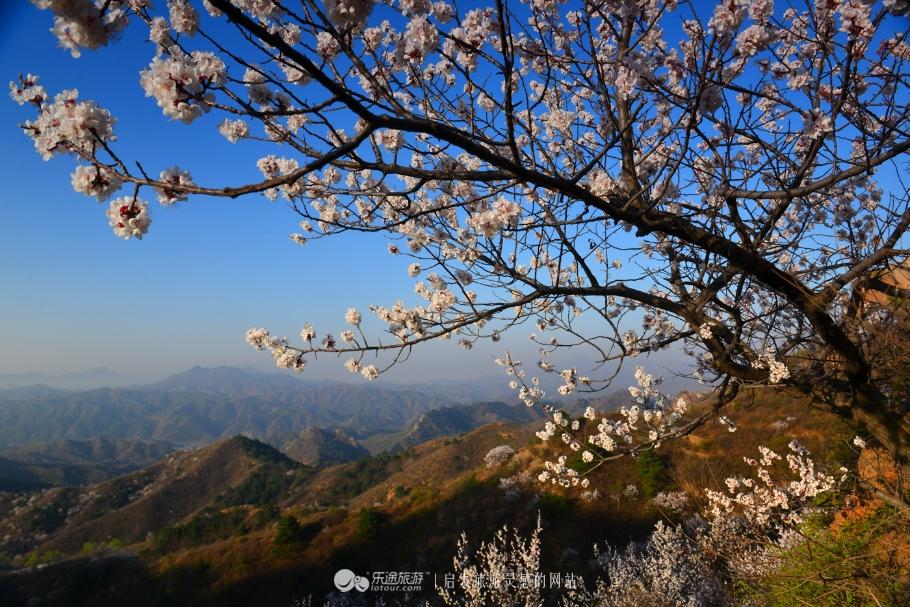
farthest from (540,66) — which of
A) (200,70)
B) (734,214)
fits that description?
(200,70)

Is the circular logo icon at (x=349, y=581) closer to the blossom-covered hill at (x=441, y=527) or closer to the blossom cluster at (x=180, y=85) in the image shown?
the blossom-covered hill at (x=441, y=527)

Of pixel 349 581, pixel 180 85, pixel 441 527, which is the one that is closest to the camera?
pixel 180 85

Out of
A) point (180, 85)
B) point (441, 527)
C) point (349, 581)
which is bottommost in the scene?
point (349, 581)

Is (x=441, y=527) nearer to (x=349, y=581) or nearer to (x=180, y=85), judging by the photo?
(x=349, y=581)

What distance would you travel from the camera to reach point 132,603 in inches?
945

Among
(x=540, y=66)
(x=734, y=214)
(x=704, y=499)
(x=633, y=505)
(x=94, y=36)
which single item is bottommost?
(x=633, y=505)

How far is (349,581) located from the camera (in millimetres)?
19031

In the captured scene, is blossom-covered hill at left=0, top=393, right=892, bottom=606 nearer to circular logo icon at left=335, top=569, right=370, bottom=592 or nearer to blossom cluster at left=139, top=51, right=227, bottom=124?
circular logo icon at left=335, top=569, right=370, bottom=592

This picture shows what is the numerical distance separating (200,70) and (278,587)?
2477 cm

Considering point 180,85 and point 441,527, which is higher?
point 180,85

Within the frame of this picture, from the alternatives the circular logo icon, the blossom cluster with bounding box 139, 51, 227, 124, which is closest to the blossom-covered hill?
the circular logo icon

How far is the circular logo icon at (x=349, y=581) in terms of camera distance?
18062 mm

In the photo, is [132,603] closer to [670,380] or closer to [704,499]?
[704,499]

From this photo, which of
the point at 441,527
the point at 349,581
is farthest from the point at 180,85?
the point at 441,527
